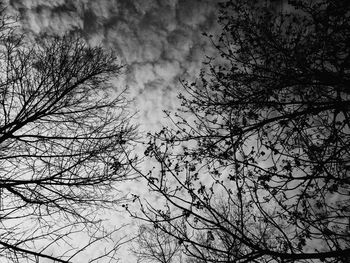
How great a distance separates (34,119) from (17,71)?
83 centimetres

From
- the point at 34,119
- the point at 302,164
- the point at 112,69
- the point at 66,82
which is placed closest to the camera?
the point at 302,164

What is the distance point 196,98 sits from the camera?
3881 mm

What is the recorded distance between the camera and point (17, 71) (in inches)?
154

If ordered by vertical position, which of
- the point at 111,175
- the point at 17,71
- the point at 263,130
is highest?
the point at 17,71

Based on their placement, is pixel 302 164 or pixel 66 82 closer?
pixel 302 164

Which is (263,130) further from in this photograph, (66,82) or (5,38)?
(5,38)

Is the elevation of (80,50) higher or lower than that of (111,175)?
higher

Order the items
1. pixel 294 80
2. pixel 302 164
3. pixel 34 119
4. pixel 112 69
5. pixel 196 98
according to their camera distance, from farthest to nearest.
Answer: pixel 112 69 < pixel 34 119 < pixel 196 98 < pixel 294 80 < pixel 302 164

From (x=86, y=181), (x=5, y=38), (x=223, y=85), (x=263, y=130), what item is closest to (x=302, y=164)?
(x=263, y=130)

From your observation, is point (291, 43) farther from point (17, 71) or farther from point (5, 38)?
point (5, 38)

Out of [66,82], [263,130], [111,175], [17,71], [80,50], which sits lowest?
[111,175]

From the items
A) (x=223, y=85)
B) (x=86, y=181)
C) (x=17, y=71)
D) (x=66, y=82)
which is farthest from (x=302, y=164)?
(x=17, y=71)

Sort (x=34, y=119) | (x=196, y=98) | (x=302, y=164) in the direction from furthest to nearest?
(x=34, y=119), (x=196, y=98), (x=302, y=164)

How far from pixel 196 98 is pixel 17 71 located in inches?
115
